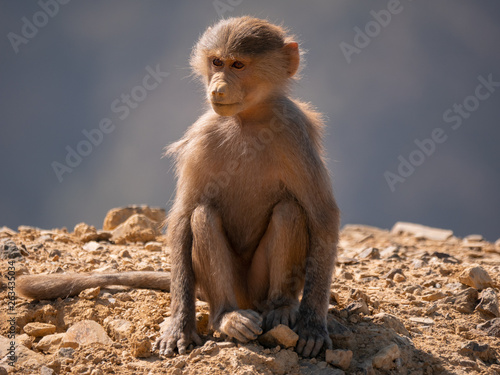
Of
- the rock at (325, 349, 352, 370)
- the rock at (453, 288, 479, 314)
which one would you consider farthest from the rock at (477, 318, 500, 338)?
the rock at (325, 349, 352, 370)

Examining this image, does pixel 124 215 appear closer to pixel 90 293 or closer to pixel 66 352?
pixel 90 293

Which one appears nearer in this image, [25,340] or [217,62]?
[25,340]

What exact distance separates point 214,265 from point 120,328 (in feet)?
3.46

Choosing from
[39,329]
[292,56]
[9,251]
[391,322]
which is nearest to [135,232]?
[9,251]

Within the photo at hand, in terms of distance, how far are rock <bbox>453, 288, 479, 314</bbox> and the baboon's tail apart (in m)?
3.01

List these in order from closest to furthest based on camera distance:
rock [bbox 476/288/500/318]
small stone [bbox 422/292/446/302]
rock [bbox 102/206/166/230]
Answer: rock [bbox 476/288/500/318]
small stone [bbox 422/292/446/302]
rock [bbox 102/206/166/230]

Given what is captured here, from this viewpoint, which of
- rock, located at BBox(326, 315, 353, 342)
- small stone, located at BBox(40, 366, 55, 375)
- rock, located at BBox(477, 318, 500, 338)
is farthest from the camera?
rock, located at BBox(477, 318, 500, 338)

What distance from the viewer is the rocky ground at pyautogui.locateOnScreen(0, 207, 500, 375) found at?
462 cm

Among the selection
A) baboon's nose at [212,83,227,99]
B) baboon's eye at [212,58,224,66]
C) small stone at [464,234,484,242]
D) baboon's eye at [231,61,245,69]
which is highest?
baboon's eye at [212,58,224,66]

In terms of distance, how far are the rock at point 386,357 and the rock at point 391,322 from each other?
432 mm

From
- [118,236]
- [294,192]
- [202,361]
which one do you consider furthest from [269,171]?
[118,236]

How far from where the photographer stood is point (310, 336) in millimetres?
4828

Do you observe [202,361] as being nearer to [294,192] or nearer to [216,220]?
[216,220]

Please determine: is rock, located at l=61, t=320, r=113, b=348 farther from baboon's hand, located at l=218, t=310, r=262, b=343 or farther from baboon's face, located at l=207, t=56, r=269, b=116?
baboon's face, located at l=207, t=56, r=269, b=116
